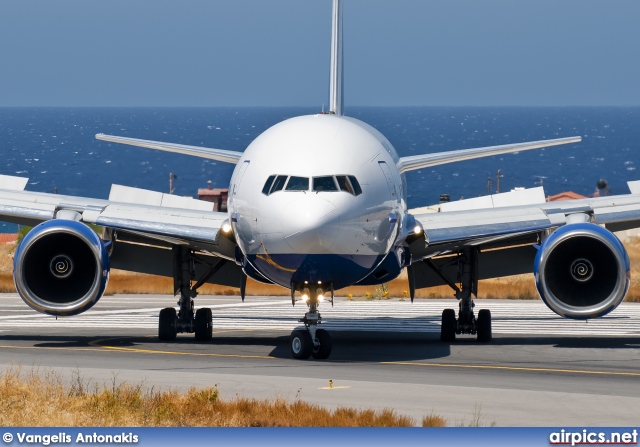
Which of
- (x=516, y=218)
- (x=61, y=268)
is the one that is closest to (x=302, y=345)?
(x=61, y=268)

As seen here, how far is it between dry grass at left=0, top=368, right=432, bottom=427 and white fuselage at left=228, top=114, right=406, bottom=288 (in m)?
4.87

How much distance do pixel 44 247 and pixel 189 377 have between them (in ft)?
22.1

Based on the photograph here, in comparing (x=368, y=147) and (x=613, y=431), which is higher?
(x=368, y=147)

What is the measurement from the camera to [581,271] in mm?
25078

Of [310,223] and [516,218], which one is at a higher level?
[516,218]

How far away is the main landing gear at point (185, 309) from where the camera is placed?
92.6 feet

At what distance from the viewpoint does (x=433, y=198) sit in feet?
570

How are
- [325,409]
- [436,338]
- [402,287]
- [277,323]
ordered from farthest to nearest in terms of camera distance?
[402,287] < [277,323] < [436,338] < [325,409]

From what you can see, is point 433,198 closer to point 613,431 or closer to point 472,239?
point 472,239

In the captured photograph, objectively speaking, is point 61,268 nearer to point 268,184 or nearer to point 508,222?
point 268,184

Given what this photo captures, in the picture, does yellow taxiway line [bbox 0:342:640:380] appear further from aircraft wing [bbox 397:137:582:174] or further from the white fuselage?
aircraft wing [bbox 397:137:582:174]

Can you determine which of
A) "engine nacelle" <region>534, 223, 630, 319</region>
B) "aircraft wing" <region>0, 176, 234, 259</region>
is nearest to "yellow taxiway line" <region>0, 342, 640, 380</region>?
"aircraft wing" <region>0, 176, 234, 259</region>

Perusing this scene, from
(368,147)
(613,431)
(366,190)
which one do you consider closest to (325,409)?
(613,431)

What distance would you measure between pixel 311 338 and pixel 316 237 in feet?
8.88
